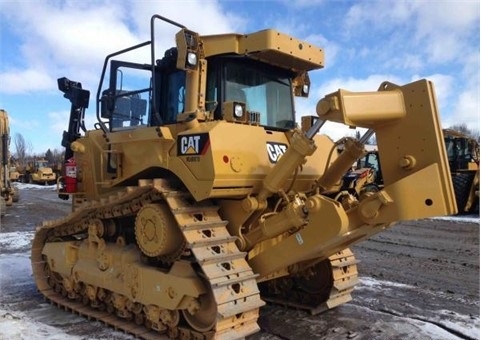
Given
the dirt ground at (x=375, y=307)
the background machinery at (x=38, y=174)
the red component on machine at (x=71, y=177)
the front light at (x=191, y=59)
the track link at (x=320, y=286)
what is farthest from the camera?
the background machinery at (x=38, y=174)

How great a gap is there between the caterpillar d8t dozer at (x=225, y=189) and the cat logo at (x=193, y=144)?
0.02 m

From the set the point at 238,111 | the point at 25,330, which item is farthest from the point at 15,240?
the point at 238,111

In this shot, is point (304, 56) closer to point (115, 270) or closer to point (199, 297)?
point (199, 297)

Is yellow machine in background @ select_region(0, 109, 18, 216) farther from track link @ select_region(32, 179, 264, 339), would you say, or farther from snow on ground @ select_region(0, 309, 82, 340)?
track link @ select_region(32, 179, 264, 339)

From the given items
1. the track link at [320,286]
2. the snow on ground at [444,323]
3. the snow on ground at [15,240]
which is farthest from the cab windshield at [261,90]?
the snow on ground at [15,240]

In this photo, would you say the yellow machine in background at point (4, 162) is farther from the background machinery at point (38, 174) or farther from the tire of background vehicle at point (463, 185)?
the background machinery at point (38, 174)

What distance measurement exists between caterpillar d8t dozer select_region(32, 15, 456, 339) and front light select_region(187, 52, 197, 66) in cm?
1

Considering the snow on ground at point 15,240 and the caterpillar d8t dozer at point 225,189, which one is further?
the snow on ground at point 15,240

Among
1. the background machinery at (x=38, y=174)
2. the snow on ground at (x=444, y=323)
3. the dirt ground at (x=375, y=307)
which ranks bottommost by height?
the snow on ground at (x=444, y=323)

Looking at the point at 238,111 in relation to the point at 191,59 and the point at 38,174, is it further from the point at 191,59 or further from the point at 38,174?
the point at 38,174

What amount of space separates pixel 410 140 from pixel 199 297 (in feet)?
7.99

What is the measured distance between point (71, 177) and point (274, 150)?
299cm

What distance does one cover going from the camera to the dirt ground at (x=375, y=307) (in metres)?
5.15

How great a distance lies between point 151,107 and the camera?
5551 millimetres
